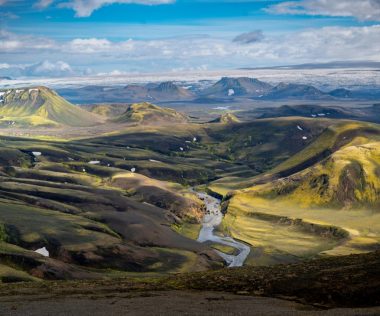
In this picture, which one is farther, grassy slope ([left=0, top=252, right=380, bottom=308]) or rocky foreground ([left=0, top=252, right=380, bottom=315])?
grassy slope ([left=0, top=252, right=380, bottom=308])

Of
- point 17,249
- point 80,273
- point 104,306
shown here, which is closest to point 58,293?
point 104,306

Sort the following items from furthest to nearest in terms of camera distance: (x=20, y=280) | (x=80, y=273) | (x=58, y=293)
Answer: (x=80, y=273), (x=20, y=280), (x=58, y=293)

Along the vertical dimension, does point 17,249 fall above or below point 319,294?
below

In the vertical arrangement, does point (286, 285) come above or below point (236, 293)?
above

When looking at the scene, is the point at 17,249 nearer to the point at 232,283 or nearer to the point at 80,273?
the point at 80,273

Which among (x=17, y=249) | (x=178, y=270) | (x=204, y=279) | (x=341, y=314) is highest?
(x=341, y=314)

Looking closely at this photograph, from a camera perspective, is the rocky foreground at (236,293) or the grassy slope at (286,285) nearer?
the rocky foreground at (236,293)

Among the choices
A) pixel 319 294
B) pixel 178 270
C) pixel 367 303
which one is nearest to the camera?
pixel 367 303

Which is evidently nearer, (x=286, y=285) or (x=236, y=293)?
(x=236, y=293)
